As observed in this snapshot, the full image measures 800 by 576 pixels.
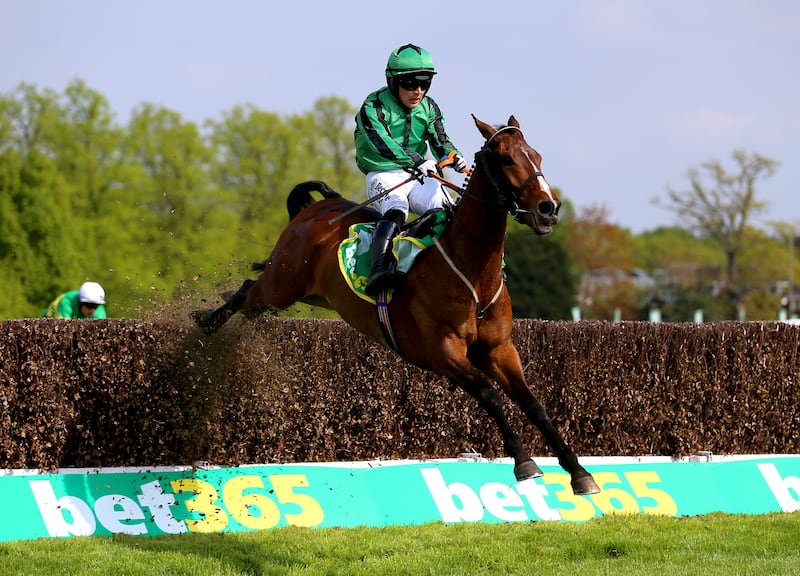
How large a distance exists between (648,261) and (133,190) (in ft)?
306

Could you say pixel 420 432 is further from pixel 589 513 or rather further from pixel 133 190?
pixel 133 190

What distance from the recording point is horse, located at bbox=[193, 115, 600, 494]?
6016mm

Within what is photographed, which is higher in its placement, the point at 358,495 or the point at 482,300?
the point at 482,300

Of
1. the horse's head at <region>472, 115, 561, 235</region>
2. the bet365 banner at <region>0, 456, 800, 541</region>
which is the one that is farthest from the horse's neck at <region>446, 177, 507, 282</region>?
the bet365 banner at <region>0, 456, 800, 541</region>

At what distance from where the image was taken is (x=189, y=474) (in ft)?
26.4

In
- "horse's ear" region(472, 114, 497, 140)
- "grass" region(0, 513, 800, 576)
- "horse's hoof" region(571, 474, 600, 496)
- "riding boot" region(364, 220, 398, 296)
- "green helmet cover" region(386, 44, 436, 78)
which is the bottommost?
"grass" region(0, 513, 800, 576)

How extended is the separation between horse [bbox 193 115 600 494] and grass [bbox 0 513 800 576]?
85 cm

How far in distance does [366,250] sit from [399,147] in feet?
2.39

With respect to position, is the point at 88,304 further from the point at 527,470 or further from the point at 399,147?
the point at 527,470

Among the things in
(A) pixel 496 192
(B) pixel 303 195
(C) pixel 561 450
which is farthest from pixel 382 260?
(B) pixel 303 195

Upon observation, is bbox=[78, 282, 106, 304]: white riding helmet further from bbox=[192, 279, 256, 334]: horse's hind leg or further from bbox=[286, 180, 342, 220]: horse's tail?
bbox=[286, 180, 342, 220]: horse's tail

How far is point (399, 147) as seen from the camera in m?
Answer: 7.18

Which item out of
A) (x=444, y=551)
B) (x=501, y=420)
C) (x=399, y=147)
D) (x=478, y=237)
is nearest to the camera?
(x=501, y=420)

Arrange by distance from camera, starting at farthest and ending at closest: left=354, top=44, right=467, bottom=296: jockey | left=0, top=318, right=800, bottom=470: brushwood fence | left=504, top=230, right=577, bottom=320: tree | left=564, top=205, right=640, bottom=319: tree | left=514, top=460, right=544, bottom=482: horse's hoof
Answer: left=564, top=205, right=640, bottom=319: tree
left=504, top=230, right=577, bottom=320: tree
left=0, top=318, right=800, bottom=470: brushwood fence
left=354, top=44, right=467, bottom=296: jockey
left=514, top=460, right=544, bottom=482: horse's hoof
